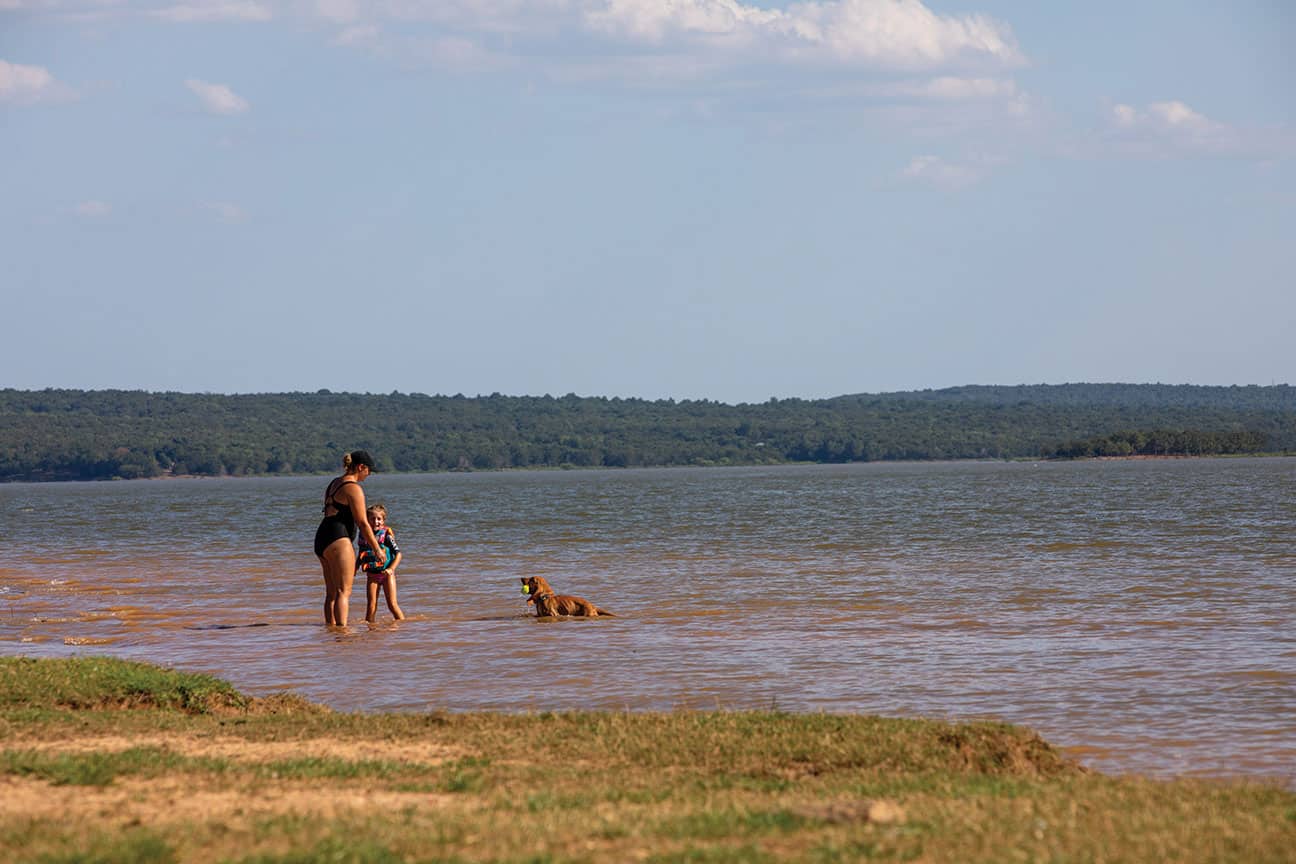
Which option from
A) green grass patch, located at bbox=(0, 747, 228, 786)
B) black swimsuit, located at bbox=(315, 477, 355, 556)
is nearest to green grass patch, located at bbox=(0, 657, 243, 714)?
green grass patch, located at bbox=(0, 747, 228, 786)

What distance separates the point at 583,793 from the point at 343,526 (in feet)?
27.3

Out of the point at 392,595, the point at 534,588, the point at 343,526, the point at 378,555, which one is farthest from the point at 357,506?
the point at 534,588

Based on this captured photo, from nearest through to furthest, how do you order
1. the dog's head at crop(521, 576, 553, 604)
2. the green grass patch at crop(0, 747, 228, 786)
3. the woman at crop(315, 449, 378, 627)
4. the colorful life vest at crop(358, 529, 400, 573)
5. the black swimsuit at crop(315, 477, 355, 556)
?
the green grass patch at crop(0, 747, 228, 786)
the woman at crop(315, 449, 378, 627)
the black swimsuit at crop(315, 477, 355, 556)
the colorful life vest at crop(358, 529, 400, 573)
the dog's head at crop(521, 576, 553, 604)

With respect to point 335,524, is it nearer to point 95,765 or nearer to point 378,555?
point 378,555

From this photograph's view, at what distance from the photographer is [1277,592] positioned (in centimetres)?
1800

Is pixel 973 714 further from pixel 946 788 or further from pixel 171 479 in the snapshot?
pixel 171 479

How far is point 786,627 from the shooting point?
50.1 feet

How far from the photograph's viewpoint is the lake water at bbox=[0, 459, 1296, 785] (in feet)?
34.2

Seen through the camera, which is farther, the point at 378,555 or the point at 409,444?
the point at 409,444

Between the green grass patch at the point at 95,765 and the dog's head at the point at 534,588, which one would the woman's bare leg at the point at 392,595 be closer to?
the dog's head at the point at 534,588

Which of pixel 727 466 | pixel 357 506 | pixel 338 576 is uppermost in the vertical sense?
pixel 357 506

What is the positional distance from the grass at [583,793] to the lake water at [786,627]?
1564mm

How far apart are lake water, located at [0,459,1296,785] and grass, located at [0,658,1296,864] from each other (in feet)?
5.13

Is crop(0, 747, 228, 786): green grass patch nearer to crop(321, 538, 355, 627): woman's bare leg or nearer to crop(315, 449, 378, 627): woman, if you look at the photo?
crop(315, 449, 378, 627): woman
